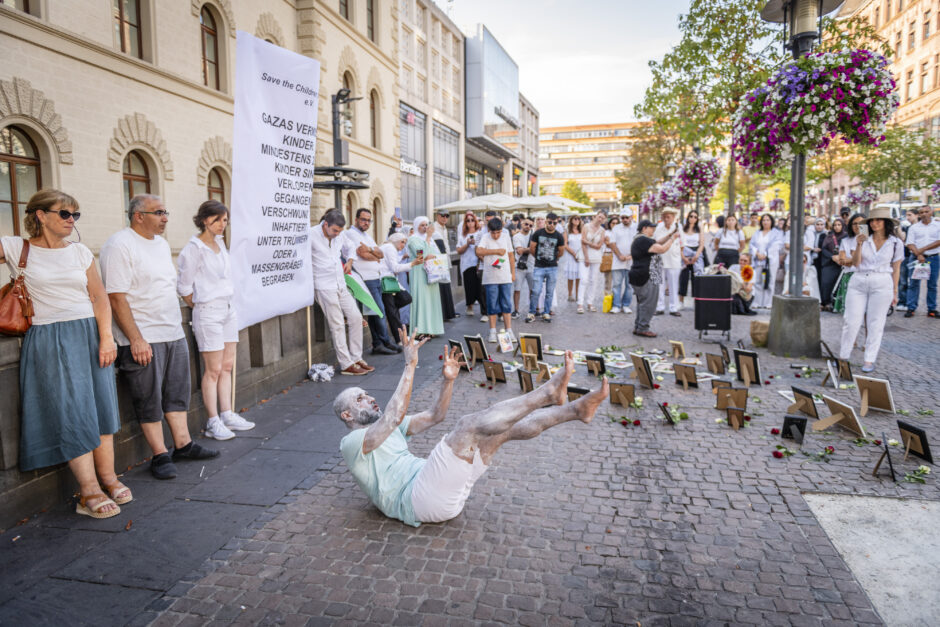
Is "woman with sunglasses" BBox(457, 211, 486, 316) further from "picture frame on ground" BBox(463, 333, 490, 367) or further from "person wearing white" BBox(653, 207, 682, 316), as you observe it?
"picture frame on ground" BBox(463, 333, 490, 367)

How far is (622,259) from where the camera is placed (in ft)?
40.7

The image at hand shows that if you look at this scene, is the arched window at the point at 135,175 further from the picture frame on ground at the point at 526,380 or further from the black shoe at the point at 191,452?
the picture frame on ground at the point at 526,380

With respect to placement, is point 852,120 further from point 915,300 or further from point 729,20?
point 729,20

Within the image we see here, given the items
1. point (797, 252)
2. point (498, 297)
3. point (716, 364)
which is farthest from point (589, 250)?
point (716, 364)

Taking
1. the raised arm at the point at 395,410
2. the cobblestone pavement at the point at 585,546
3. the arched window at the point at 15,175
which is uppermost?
the arched window at the point at 15,175

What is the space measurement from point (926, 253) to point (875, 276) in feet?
20.7

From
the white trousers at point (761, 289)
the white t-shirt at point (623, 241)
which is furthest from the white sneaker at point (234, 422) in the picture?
the white trousers at point (761, 289)

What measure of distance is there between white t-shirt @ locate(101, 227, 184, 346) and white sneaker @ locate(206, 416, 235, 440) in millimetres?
1045

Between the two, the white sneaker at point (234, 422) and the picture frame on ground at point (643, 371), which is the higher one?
the picture frame on ground at point (643, 371)

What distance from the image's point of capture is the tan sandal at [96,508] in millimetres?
3941

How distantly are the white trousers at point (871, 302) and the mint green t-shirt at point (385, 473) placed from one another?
644 cm

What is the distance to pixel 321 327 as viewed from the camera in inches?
329

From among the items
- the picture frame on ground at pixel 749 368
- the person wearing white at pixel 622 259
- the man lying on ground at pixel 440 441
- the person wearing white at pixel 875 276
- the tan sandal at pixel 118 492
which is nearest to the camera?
the man lying on ground at pixel 440 441

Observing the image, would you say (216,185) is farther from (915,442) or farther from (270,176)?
(915,442)
